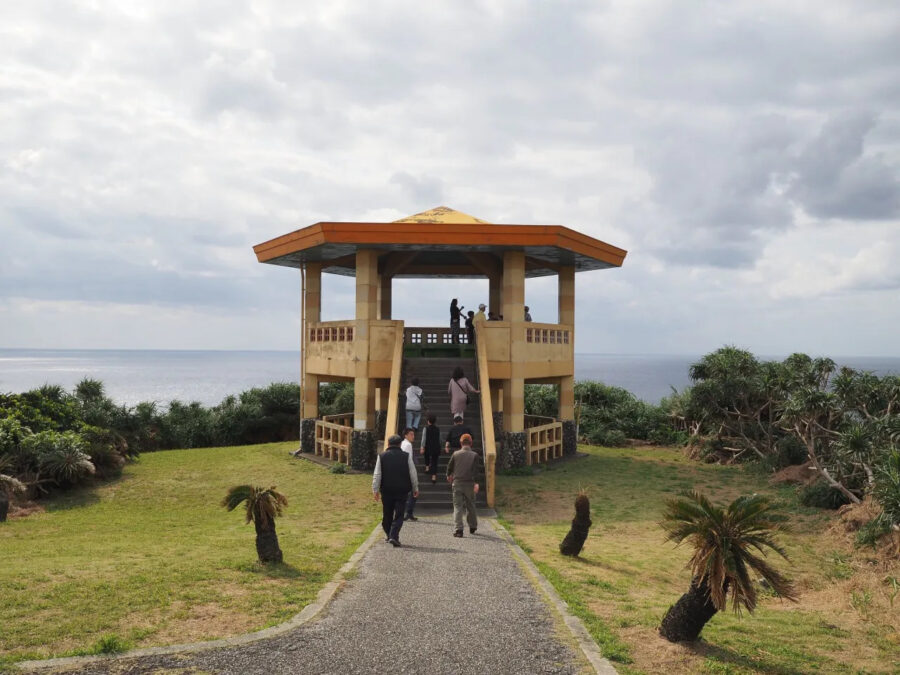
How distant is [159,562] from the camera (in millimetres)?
10133

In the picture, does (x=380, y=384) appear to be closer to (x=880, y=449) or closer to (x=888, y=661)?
(x=880, y=449)

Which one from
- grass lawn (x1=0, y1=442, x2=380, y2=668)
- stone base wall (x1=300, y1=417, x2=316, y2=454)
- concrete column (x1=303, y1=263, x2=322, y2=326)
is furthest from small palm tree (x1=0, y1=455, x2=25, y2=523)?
concrete column (x1=303, y1=263, x2=322, y2=326)

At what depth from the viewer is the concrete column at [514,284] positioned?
20.7 meters

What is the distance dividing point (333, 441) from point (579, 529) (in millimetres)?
13299

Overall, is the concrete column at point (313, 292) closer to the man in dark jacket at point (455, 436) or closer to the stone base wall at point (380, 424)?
the stone base wall at point (380, 424)

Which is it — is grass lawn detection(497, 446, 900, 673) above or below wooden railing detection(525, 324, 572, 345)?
below

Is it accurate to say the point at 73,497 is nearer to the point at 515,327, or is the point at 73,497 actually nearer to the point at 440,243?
the point at 440,243

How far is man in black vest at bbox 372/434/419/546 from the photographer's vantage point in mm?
11281

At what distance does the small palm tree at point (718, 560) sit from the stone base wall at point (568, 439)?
17.5 meters

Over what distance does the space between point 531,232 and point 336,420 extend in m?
11.2

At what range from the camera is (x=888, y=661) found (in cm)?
745

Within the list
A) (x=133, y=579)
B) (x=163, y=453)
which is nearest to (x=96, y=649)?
(x=133, y=579)

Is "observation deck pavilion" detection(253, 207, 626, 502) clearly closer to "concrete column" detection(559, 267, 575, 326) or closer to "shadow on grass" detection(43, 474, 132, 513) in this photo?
"concrete column" detection(559, 267, 575, 326)

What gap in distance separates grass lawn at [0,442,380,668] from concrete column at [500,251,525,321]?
22.1 feet
